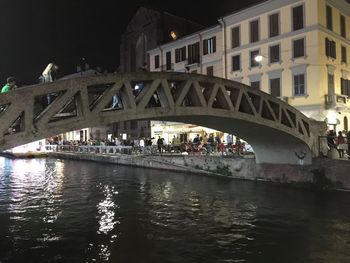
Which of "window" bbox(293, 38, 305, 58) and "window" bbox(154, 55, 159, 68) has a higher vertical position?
"window" bbox(154, 55, 159, 68)

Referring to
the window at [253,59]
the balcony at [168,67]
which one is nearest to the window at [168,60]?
the balcony at [168,67]

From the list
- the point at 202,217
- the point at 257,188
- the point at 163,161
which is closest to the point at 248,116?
the point at 202,217

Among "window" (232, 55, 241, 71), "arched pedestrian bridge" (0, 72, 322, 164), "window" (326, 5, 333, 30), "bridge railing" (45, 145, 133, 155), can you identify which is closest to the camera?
"arched pedestrian bridge" (0, 72, 322, 164)

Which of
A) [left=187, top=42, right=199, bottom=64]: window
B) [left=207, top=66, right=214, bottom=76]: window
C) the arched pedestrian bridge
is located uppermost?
[left=187, top=42, right=199, bottom=64]: window

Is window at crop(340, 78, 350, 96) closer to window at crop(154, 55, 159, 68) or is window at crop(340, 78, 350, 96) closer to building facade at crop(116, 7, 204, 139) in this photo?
window at crop(154, 55, 159, 68)

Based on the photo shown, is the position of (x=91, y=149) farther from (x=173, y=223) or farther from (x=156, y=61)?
(x=173, y=223)

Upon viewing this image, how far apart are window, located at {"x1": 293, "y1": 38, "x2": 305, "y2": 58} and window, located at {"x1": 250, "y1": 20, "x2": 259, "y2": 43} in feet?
13.3

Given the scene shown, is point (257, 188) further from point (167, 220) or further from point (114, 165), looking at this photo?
point (114, 165)

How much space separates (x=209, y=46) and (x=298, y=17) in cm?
1086

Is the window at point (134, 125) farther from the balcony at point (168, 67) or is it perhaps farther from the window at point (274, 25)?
the window at point (274, 25)

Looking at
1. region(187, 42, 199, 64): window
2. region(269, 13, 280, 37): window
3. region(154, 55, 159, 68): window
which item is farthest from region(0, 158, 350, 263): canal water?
region(154, 55, 159, 68): window

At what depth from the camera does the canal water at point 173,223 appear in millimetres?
11781

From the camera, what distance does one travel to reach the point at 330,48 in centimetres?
3453

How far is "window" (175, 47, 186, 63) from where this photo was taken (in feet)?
150
